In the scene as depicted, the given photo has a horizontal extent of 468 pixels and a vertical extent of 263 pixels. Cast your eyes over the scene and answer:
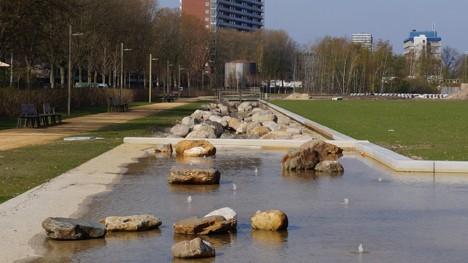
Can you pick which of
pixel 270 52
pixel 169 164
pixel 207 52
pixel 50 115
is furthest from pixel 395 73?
pixel 169 164

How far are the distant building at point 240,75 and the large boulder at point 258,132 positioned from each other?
3971 inches

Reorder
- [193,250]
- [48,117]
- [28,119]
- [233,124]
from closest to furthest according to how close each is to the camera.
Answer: [193,250] → [28,119] → [48,117] → [233,124]

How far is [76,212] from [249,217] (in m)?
2.46

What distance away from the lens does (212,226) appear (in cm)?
1021

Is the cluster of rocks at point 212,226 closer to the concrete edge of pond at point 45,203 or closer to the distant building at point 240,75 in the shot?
the concrete edge of pond at point 45,203

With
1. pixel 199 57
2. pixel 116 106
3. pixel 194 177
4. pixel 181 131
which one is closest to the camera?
pixel 194 177

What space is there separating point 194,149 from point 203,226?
37.5ft

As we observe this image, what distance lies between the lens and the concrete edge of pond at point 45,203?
368 inches

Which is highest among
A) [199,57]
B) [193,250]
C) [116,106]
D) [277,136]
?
[199,57]

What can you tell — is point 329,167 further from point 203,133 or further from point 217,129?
point 217,129

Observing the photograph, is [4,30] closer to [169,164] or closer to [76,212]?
[169,164]

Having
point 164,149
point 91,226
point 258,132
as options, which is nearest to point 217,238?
point 91,226

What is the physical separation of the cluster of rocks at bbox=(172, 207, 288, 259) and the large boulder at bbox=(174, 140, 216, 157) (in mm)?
10546

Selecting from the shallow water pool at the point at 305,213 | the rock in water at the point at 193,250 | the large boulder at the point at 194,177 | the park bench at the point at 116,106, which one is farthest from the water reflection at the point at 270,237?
the park bench at the point at 116,106
